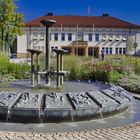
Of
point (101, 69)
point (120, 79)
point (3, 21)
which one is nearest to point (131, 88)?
point (120, 79)

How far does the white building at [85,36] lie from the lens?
208 feet

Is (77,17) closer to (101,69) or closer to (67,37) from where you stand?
(67,37)

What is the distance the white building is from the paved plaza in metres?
55.8

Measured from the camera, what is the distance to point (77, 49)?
6059 cm

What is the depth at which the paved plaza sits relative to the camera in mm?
6703

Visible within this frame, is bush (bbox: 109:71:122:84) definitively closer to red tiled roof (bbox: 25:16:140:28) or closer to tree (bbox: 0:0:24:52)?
tree (bbox: 0:0:24:52)

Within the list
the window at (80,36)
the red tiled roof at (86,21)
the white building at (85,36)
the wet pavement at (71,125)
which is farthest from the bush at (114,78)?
the window at (80,36)

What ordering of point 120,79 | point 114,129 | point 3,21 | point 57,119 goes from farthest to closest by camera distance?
1. point 3,21
2. point 120,79
3. point 57,119
4. point 114,129

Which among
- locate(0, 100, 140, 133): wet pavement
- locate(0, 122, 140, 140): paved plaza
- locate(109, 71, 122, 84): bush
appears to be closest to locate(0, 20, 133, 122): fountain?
locate(0, 100, 140, 133): wet pavement

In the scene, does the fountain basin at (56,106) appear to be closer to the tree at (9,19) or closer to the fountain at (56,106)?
the fountain at (56,106)

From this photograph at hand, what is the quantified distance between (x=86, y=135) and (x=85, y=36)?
192 feet

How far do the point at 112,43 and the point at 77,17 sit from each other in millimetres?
8470

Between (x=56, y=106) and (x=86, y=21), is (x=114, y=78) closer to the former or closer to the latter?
(x=56, y=106)

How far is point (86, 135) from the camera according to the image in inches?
274
